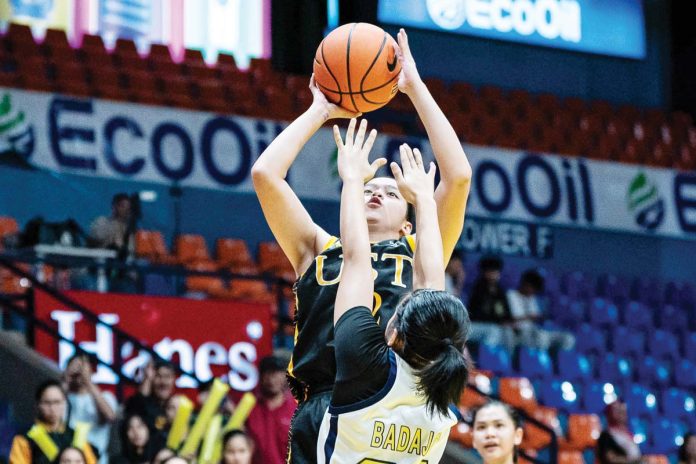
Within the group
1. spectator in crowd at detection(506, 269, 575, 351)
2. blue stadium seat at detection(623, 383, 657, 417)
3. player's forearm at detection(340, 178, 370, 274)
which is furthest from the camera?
blue stadium seat at detection(623, 383, 657, 417)

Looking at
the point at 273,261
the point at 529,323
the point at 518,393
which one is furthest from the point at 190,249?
the point at 518,393

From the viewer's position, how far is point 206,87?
13.0m

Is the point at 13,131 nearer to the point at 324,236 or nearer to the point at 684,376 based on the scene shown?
the point at 684,376

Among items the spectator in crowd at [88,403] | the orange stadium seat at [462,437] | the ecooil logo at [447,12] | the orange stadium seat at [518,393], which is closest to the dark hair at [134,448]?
the spectator in crowd at [88,403]

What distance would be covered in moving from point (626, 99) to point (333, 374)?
14033 millimetres

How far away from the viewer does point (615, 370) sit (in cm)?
1247

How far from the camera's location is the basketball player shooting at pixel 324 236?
3.96 meters

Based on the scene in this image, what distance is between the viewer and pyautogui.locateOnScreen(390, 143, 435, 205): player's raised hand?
3.81 m

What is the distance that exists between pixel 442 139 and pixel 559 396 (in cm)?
766

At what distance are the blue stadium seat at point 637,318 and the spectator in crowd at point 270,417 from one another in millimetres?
6497

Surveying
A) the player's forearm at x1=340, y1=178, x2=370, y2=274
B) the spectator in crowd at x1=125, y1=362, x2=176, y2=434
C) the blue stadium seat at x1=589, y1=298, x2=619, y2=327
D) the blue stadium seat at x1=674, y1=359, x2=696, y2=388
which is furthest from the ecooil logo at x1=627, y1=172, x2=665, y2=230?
the player's forearm at x1=340, y1=178, x2=370, y2=274

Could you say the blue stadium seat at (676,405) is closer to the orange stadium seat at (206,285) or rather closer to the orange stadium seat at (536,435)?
the orange stadium seat at (536,435)

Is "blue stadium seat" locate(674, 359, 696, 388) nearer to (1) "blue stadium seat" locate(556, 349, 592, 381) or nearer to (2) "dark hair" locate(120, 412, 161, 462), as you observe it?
(1) "blue stadium seat" locate(556, 349, 592, 381)

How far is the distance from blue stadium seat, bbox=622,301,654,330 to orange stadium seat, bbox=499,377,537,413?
310 centimetres
